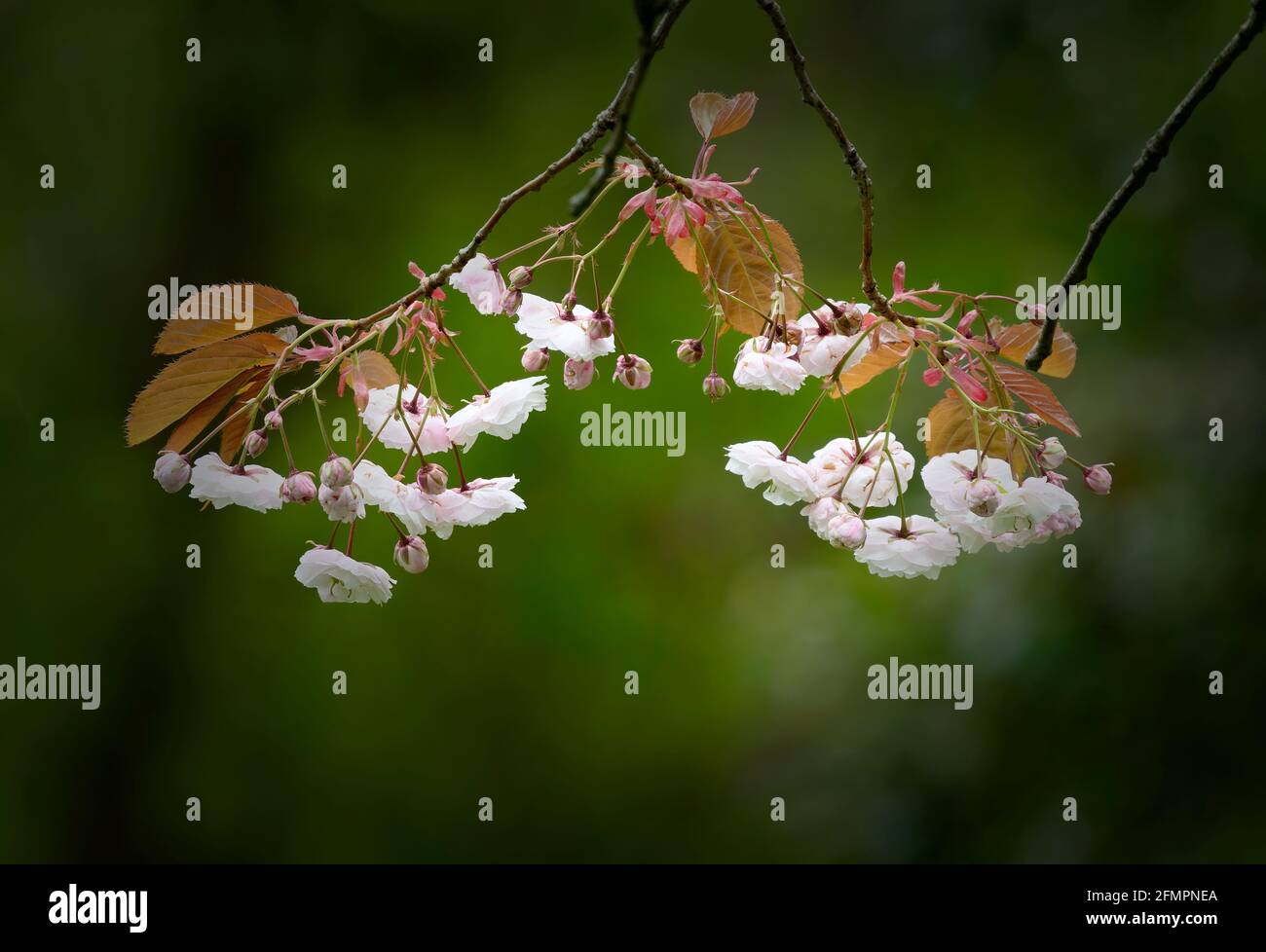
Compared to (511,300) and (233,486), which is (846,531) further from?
(233,486)

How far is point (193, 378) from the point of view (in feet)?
2.38

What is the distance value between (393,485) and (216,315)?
0.16 meters

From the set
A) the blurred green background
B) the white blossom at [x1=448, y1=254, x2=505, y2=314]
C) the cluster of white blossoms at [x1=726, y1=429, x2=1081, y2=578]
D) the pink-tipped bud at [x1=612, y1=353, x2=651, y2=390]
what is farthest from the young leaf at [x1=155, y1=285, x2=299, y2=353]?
the blurred green background

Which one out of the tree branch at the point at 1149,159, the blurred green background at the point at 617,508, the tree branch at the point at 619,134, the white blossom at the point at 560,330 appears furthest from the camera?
the blurred green background at the point at 617,508

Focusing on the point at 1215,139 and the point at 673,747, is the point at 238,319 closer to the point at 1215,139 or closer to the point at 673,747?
the point at 673,747

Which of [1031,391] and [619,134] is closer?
[619,134]

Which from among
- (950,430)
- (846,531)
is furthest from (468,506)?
(950,430)

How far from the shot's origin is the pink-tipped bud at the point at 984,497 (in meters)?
0.69

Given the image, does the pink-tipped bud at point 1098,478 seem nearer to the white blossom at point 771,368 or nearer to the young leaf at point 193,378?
the white blossom at point 771,368

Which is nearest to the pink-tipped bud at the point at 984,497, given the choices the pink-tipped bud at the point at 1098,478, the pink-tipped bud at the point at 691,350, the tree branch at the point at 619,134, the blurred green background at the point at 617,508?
the pink-tipped bud at the point at 1098,478

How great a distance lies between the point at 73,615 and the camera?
1.91 m

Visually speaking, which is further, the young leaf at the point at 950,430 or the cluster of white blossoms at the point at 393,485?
the young leaf at the point at 950,430

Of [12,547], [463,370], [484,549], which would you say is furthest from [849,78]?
[12,547]

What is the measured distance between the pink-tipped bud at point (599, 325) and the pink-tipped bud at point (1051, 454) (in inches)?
11.5
